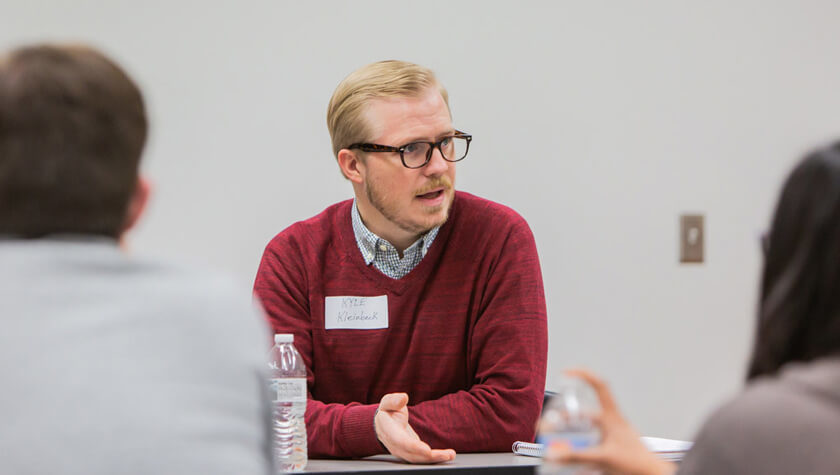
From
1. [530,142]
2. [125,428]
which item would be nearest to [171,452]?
[125,428]

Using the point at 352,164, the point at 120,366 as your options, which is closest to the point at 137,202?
the point at 120,366

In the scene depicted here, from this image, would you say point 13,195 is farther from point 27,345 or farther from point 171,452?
point 171,452

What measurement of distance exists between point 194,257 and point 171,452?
7.67ft

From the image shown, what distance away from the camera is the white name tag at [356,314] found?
8.05 feet

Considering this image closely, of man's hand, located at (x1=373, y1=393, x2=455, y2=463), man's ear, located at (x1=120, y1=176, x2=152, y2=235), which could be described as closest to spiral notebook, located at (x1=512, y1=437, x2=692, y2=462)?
man's hand, located at (x1=373, y1=393, x2=455, y2=463)

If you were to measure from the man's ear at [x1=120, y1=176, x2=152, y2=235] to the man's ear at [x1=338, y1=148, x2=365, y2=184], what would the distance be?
4.75 ft

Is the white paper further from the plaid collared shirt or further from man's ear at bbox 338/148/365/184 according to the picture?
man's ear at bbox 338/148/365/184

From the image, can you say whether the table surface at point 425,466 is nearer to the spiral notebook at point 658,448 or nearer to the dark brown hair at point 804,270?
the spiral notebook at point 658,448

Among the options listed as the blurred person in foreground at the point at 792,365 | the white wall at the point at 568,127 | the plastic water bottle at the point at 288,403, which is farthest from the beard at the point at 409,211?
the blurred person in foreground at the point at 792,365

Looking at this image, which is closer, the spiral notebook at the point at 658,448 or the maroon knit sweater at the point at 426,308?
the spiral notebook at the point at 658,448

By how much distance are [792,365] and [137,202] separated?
780 millimetres

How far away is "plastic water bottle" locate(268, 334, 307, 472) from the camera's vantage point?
6.44 feet

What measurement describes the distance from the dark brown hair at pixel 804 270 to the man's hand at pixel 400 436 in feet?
3.27

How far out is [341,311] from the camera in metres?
2.46
